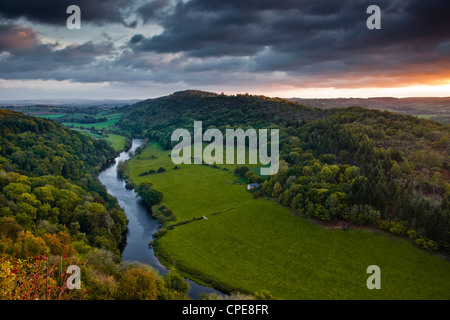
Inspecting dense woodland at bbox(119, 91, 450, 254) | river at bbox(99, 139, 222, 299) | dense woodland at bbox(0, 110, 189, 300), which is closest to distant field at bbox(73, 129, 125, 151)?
dense woodland at bbox(0, 110, 189, 300)

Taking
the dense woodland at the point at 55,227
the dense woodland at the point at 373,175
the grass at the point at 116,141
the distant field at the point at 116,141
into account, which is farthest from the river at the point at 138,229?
the distant field at the point at 116,141

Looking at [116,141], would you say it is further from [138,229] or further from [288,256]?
[288,256]

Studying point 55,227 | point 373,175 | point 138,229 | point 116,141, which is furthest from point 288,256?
point 116,141

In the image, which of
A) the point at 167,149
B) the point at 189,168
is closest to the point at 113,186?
the point at 189,168

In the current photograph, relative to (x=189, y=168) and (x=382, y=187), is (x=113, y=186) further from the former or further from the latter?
(x=382, y=187)
